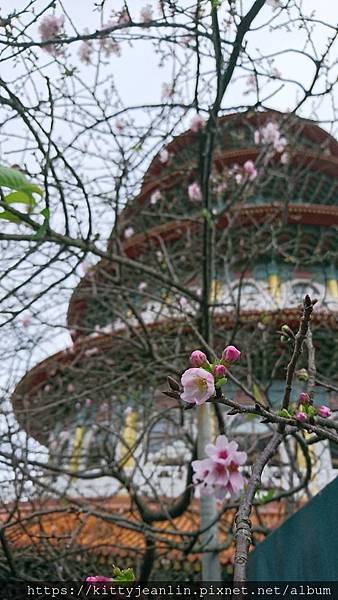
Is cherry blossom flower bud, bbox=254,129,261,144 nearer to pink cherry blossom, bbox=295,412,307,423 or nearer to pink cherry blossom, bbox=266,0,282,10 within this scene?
pink cherry blossom, bbox=266,0,282,10

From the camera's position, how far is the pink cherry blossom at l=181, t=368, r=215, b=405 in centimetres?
100

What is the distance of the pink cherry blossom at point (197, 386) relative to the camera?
100cm

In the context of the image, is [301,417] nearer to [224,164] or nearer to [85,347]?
[85,347]

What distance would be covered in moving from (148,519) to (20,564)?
1.20m

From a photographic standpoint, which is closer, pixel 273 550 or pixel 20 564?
pixel 273 550

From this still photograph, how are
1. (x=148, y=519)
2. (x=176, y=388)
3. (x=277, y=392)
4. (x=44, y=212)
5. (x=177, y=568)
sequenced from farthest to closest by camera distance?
1. (x=277, y=392)
2. (x=177, y=568)
3. (x=148, y=519)
4. (x=44, y=212)
5. (x=176, y=388)

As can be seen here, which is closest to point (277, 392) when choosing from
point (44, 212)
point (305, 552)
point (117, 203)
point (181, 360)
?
A: point (181, 360)

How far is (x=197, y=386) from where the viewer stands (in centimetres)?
102

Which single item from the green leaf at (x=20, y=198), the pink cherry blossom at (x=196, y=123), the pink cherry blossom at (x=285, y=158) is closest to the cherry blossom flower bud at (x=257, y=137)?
the pink cherry blossom at (x=285, y=158)

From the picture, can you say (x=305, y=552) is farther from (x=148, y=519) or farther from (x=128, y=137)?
(x=128, y=137)

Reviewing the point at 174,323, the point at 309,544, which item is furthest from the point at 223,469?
the point at 174,323

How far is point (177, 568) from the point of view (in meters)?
5.18

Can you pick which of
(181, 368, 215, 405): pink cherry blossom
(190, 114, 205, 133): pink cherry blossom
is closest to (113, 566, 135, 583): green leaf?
(181, 368, 215, 405): pink cherry blossom

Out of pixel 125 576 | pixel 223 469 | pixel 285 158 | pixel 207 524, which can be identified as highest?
pixel 285 158
